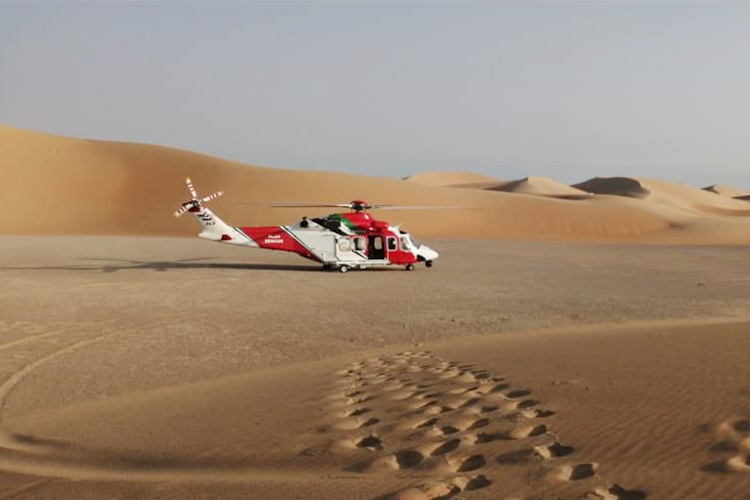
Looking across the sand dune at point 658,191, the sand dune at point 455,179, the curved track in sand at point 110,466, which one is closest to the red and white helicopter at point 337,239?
the curved track in sand at point 110,466

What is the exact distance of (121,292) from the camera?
19.0 meters

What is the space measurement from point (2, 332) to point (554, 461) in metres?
10.7

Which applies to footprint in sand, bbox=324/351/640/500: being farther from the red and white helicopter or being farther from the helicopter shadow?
the helicopter shadow

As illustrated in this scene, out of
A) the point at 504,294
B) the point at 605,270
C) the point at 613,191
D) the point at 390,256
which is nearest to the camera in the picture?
the point at 504,294

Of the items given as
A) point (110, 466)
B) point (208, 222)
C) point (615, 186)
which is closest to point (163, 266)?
point (208, 222)

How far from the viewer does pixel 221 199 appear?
6538 cm

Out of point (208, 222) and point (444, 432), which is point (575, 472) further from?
point (208, 222)

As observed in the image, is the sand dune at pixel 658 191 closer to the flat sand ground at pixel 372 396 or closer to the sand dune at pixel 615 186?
the sand dune at pixel 615 186

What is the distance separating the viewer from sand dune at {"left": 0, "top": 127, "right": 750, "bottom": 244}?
60.9 metres

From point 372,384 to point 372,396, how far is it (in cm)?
69

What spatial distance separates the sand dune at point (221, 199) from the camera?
2399 inches

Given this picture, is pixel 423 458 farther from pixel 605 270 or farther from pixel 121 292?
pixel 605 270

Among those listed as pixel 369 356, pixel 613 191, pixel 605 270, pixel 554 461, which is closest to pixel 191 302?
pixel 369 356

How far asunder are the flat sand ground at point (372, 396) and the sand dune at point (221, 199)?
43220 mm
